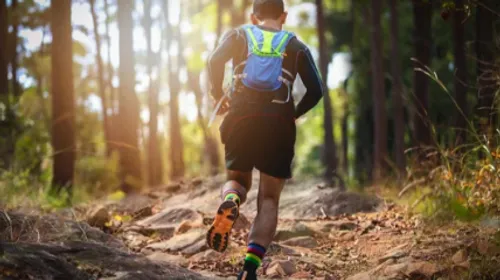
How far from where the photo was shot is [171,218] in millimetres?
8922

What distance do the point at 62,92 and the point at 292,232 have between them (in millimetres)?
8665

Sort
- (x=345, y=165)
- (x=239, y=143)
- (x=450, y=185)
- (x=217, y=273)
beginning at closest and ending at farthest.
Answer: (x=239, y=143) → (x=217, y=273) → (x=450, y=185) → (x=345, y=165)

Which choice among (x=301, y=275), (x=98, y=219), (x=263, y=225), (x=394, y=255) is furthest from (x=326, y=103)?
(x=263, y=225)

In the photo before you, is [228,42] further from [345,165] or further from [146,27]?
[345,165]

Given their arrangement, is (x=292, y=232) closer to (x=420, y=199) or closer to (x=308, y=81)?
(x=420, y=199)

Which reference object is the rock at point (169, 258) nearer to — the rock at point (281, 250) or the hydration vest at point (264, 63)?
the rock at point (281, 250)

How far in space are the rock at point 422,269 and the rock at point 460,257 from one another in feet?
0.54

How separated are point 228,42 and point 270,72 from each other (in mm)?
434

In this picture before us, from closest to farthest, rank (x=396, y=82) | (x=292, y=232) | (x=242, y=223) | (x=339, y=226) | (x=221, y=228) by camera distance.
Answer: (x=221, y=228) → (x=292, y=232) → (x=339, y=226) → (x=242, y=223) → (x=396, y=82)

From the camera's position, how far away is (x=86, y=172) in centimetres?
2152

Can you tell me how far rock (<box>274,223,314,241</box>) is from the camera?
7.46m

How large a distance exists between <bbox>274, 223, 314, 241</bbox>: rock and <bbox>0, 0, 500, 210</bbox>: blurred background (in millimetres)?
1469

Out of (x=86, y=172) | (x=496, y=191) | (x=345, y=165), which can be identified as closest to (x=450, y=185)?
(x=496, y=191)

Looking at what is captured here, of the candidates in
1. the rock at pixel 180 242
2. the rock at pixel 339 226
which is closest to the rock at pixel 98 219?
the rock at pixel 180 242
